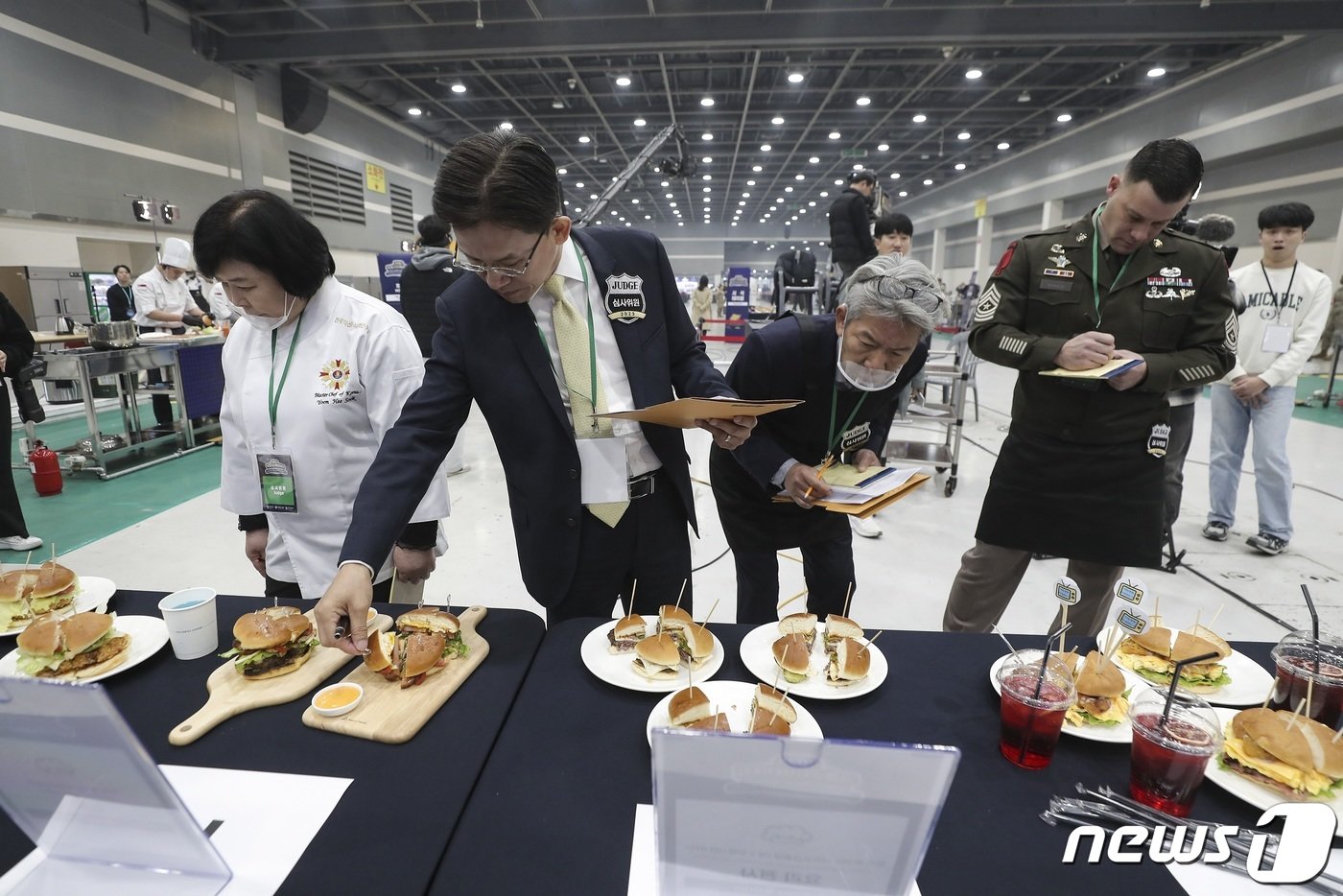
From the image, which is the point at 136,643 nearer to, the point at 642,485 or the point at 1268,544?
the point at 642,485

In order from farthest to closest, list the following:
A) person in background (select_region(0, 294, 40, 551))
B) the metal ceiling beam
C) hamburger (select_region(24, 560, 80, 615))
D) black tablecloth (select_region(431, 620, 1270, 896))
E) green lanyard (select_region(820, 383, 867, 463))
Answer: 1. the metal ceiling beam
2. person in background (select_region(0, 294, 40, 551))
3. green lanyard (select_region(820, 383, 867, 463))
4. hamburger (select_region(24, 560, 80, 615))
5. black tablecloth (select_region(431, 620, 1270, 896))

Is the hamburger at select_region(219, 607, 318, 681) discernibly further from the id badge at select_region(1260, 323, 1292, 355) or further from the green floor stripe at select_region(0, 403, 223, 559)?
the id badge at select_region(1260, 323, 1292, 355)

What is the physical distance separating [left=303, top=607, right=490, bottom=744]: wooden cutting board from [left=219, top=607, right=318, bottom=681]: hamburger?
0.41 feet

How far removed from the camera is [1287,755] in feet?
3.11

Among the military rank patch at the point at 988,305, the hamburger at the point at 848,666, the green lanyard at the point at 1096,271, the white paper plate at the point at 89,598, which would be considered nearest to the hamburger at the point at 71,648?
the white paper plate at the point at 89,598

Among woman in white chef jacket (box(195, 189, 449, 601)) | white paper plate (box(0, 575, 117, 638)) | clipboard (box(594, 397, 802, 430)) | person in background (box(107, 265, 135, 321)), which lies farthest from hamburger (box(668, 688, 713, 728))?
person in background (box(107, 265, 135, 321))

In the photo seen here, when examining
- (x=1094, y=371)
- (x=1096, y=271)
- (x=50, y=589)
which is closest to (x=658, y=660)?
(x=50, y=589)

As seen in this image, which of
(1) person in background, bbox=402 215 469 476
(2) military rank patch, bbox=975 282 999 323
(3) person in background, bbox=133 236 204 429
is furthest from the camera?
(3) person in background, bbox=133 236 204 429

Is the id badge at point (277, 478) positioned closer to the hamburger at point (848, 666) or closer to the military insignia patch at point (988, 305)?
the hamburger at point (848, 666)

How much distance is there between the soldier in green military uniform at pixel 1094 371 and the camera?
2.03 m

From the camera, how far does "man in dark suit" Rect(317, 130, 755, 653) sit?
4.26 feet

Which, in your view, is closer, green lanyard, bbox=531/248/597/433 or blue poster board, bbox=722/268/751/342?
green lanyard, bbox=531/248/597/433

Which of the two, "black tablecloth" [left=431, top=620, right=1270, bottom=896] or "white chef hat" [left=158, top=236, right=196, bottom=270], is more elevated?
"white chef hat" [left=158, top=236, right=196, bottom=270]

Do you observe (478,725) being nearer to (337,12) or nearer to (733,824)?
(733,824)
